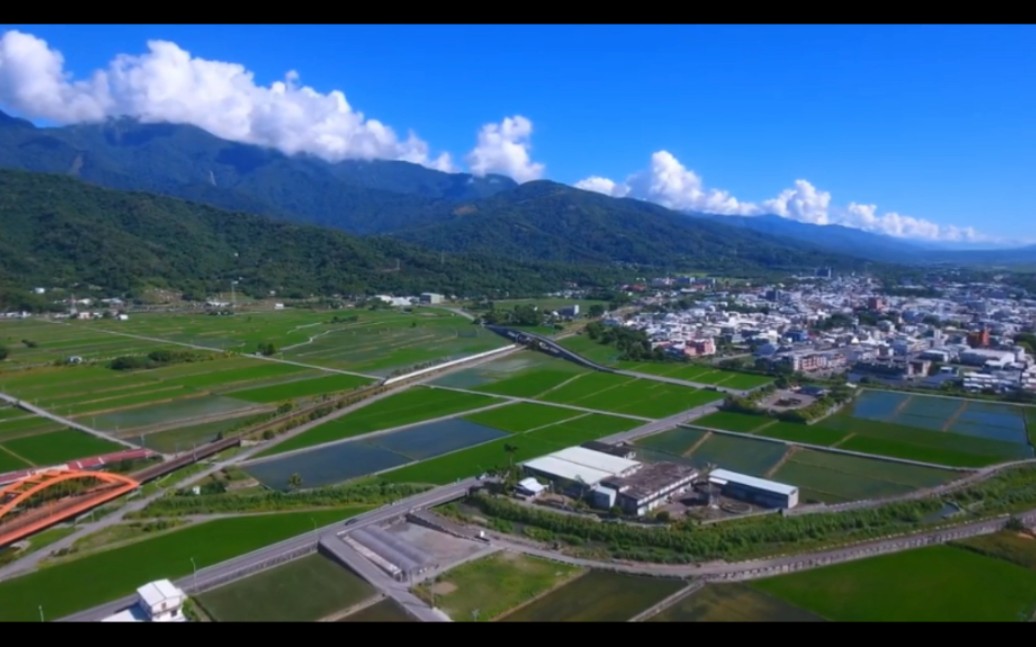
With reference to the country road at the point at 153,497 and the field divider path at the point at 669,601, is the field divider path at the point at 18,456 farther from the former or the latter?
the field divider path at the point at 669,601

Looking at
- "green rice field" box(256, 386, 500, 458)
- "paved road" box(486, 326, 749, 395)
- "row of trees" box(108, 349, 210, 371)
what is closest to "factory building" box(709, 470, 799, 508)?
"paved road" box(486, 326, 749, 395)

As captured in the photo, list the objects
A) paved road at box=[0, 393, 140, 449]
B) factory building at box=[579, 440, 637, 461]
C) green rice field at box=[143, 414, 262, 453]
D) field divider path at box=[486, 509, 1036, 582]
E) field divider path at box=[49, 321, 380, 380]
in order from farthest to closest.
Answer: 1. field divider path at box=[49, 321, 380, 380]
2. paved road at box=[0, 393, 140, 449]
3. green rice field at box=[143, 414, 262, 453]
4. factory building at box=[579, 440, 637, 461]
5. field divider path at box=[486, 509, 1036, 582]

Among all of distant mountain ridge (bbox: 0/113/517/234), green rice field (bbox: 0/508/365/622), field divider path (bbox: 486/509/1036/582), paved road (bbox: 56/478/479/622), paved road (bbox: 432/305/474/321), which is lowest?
field divider path (bbox: 486/509/1036/582)

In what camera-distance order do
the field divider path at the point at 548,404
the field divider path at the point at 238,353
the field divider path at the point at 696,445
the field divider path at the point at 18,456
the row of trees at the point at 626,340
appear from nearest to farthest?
the field divider path at the point at 18,456 < the field divider path at the point at 696,445 < the field divider path at the point at 548,404 < the field divider path at the point at 238,353 < the row of trees at the point at 626,340

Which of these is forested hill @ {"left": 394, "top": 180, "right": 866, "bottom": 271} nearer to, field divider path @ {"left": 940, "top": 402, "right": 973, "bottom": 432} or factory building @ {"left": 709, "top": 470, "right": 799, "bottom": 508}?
field divider path @ {"left": 940, "top": 402, "right": 973, "bottom": 432}

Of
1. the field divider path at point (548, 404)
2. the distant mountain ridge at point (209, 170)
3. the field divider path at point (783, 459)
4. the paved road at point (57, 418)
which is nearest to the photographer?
the field divider path at point (783, 459)

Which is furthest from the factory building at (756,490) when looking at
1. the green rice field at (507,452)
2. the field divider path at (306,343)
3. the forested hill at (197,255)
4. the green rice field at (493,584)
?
the forested hill at (197,255)
